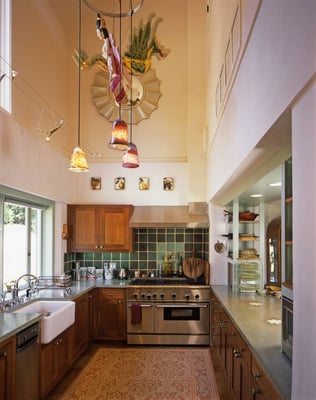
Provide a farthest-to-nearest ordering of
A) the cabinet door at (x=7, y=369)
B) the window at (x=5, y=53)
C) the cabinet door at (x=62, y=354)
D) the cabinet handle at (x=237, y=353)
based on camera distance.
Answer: the window at (x=5, y=53)
the cabinet door at (x=62, y=354)
the cabinet handle at (x=237, y=353)
the cabinet door at (x=7, y=369)

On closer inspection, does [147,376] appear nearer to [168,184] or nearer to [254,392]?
[254,392]

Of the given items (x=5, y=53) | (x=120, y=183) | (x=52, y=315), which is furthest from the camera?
(x=120, y=183)

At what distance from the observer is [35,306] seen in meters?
4.12

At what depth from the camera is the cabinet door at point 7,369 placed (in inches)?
106

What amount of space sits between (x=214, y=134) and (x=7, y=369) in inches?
Result: 132

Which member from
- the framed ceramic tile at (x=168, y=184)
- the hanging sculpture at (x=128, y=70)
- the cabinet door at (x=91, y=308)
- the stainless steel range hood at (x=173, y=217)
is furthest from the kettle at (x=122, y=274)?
the hanging sculpture at (x=128, y=70)

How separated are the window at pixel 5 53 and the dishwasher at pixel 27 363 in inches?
93.0

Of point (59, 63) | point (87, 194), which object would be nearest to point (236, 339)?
point (87, 194)

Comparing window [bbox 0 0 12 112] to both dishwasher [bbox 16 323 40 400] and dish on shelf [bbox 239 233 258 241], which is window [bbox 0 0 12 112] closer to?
dishwasher [bbox 16 323 40 400]

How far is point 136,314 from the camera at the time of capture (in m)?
5.48

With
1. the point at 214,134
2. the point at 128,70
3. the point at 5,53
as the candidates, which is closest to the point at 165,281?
the point at 214,134

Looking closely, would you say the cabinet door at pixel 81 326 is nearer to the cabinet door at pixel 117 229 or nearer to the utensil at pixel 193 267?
the cabinet door at pixel 117 229

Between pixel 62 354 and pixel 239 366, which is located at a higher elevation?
pixel 239 366

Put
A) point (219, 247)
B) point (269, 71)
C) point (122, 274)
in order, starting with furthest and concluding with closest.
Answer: point (122, 274) < point (219, 247) < point (269, 71)
